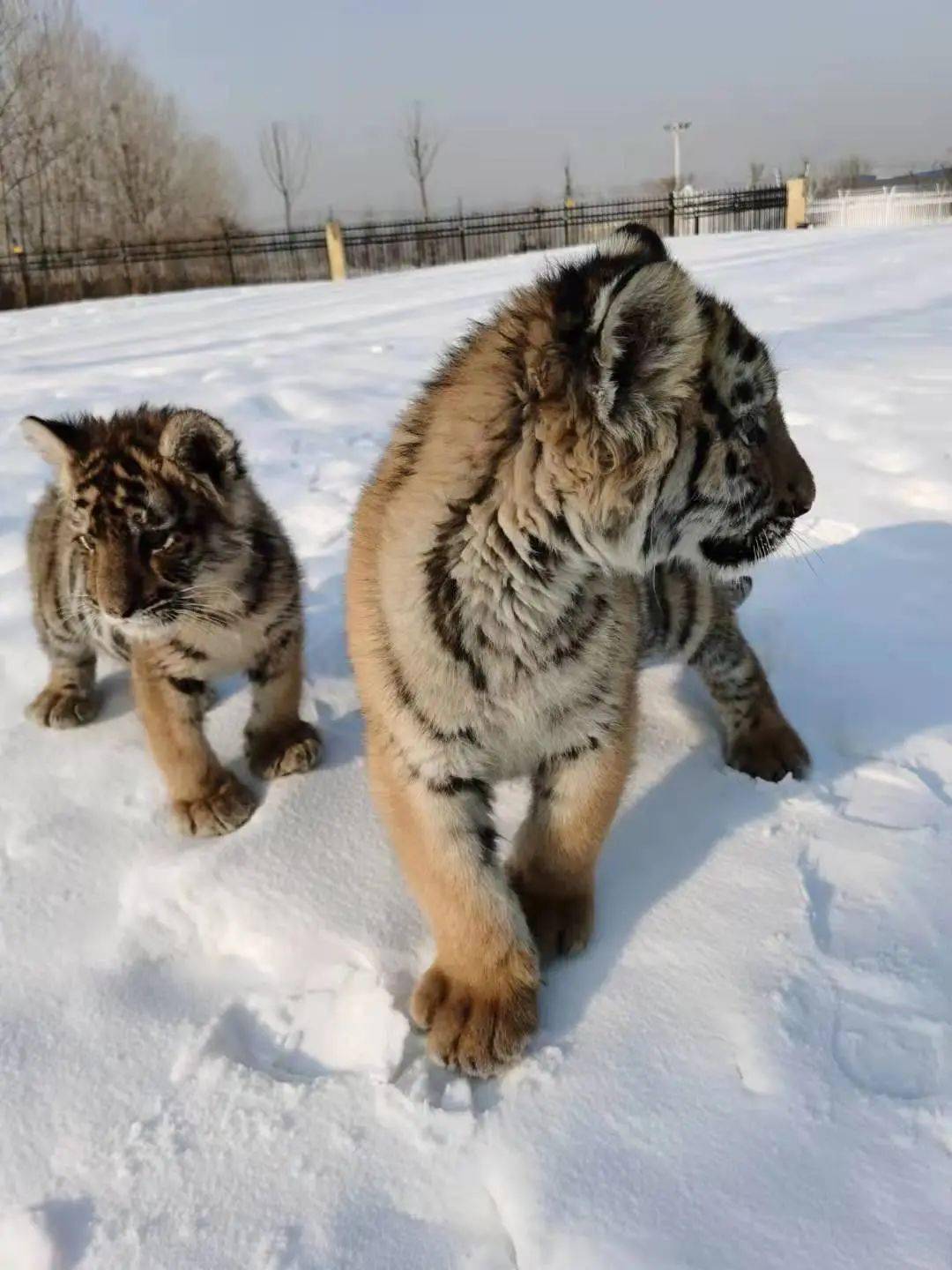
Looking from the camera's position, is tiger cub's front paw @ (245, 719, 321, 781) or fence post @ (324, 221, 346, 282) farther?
fence post @ (324, 221, 346, 282)

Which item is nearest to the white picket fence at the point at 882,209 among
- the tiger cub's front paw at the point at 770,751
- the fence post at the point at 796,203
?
the fence post at the point at 796,203

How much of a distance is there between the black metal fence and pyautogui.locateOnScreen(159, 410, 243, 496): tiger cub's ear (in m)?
22.8

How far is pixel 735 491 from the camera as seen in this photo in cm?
180

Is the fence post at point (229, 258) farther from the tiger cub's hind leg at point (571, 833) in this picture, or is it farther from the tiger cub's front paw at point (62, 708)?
the tiger cub's hind leg at point (571, 833)

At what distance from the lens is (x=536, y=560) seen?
5.44ft

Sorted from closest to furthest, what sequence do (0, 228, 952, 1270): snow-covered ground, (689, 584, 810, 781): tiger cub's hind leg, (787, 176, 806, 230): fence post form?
(0, 228, 952, 1270): snow-covered ground < (689, 584, 810, 781): tiger cub's hind leg < (787, 176, 806, 230): fence post

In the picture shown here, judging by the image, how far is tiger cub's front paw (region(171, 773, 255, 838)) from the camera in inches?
89.5

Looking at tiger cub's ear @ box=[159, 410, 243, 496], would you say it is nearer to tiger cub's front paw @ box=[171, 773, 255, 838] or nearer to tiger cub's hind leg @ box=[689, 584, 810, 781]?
tiger cub's front paw @ box=[171, 773, 255, 838]

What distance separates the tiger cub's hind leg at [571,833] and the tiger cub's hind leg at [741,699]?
22.9 inches

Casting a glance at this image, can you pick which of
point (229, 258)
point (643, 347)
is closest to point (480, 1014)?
point (643, 347)

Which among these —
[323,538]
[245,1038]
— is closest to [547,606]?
[245,1038]

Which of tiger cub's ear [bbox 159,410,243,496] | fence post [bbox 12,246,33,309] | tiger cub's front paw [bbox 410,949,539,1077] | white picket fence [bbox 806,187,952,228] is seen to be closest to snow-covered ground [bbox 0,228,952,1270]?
tiger cub's front paw [bbox 410,949,539,1077]

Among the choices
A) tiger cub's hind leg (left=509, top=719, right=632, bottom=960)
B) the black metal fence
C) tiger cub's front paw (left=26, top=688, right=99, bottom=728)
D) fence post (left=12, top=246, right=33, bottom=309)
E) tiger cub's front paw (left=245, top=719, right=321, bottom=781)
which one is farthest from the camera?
the black metal fence

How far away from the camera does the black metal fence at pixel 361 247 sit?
77.6 ft
